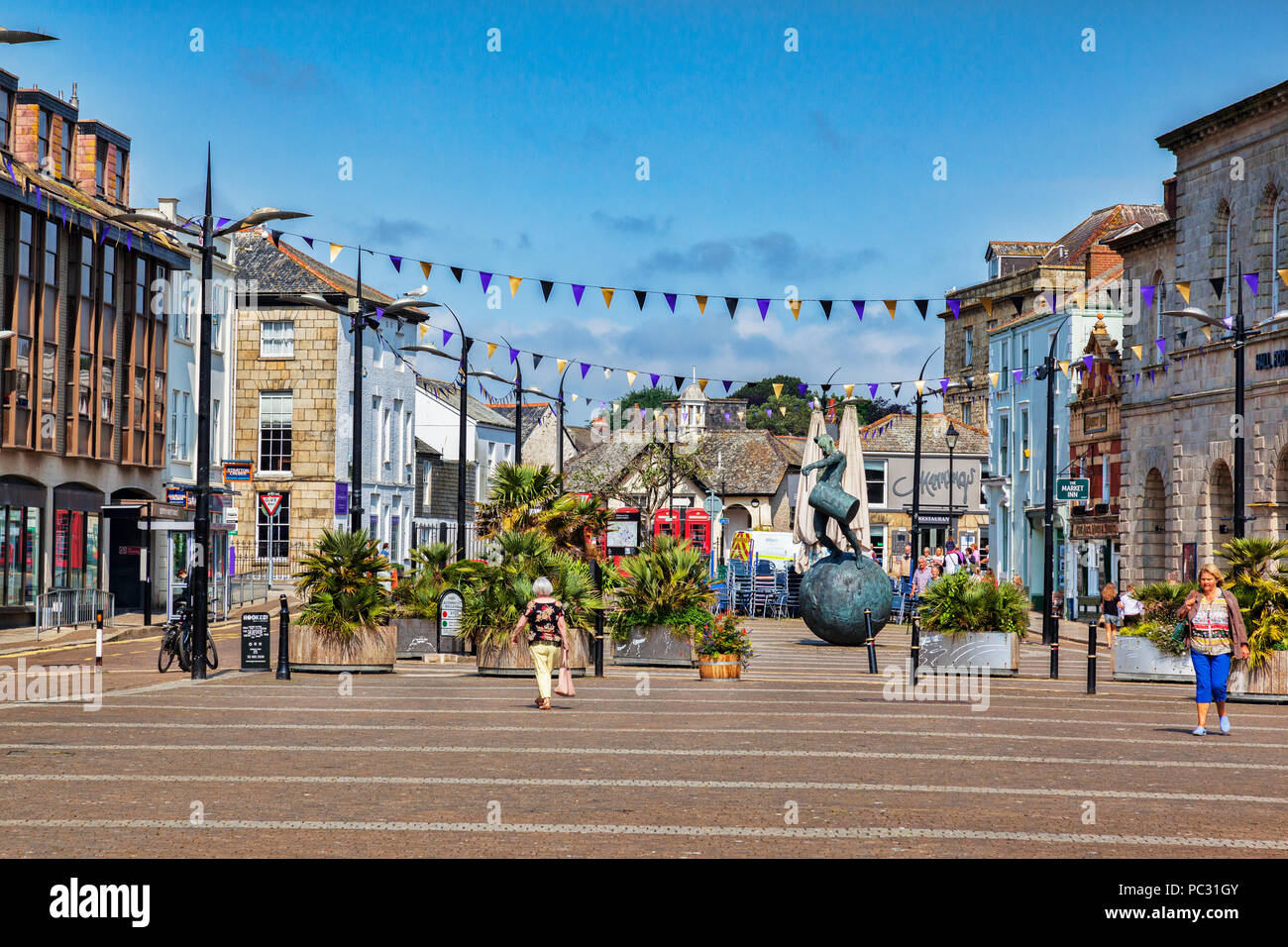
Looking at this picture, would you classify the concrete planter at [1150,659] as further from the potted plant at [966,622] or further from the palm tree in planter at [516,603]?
the palm tree in planter at [516,603]

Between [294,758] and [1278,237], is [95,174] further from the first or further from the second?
[294,758]

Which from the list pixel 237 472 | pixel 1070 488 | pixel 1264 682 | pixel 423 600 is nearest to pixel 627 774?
pixel 1264 682

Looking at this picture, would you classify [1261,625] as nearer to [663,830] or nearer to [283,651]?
[283,651]

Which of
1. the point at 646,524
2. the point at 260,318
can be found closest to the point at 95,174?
the point at 260,318

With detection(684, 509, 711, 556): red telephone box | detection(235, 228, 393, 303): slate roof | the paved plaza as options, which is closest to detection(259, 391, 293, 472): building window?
detection(235, 228, 393, 303): slate roof

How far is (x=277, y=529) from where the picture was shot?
61094 millimetres

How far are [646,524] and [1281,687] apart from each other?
4433 centimetres

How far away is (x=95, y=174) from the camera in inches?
1860

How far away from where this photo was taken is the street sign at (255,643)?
23.8 m

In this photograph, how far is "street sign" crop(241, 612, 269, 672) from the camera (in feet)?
78.0

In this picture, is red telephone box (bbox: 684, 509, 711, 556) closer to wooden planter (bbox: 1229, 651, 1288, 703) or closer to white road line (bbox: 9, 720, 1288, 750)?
wooden planter (bbox: 1229, 651, 1288, 703)

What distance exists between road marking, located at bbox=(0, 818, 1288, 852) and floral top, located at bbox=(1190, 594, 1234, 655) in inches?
300

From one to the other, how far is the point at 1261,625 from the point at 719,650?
7.47 meters
